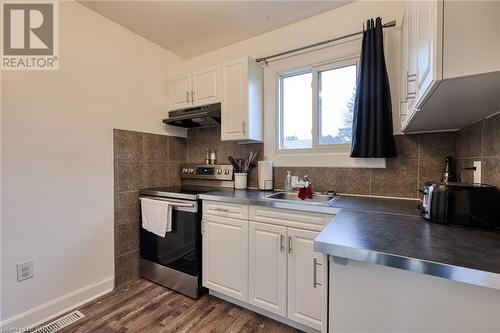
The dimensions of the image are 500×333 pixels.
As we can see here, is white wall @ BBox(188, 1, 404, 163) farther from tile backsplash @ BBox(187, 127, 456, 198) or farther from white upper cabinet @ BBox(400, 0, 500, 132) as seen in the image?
white upper cabinet @ BBox(400, 0, 500, 132)

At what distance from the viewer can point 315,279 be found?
1.45 meters

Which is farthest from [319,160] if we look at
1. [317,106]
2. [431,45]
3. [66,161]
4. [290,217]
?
[66,161]

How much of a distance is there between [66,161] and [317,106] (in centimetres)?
218

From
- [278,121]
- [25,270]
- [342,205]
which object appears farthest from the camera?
[278,121]

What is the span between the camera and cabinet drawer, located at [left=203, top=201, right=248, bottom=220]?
1.77m

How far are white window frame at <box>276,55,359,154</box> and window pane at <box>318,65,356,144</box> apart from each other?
0.12 ft

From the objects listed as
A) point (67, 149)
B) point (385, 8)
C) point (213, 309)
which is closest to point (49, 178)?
point (67, 149)

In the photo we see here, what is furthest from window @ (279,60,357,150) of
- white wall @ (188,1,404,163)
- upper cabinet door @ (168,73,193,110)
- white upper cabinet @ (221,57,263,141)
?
upper cabinet door @ (168,73,193,110)

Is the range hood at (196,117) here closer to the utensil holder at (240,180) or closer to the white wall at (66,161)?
the white wall at (66,161)

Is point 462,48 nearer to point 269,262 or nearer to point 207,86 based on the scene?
point 269,262

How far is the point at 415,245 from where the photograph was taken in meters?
0.78

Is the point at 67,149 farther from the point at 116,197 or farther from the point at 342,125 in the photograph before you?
the point at 342,125

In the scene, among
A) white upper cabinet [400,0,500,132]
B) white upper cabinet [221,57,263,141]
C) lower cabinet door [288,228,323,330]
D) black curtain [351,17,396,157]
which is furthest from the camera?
white upper cabinet [221,57,263,141]

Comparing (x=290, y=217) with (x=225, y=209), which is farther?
(x=225, y=209)
